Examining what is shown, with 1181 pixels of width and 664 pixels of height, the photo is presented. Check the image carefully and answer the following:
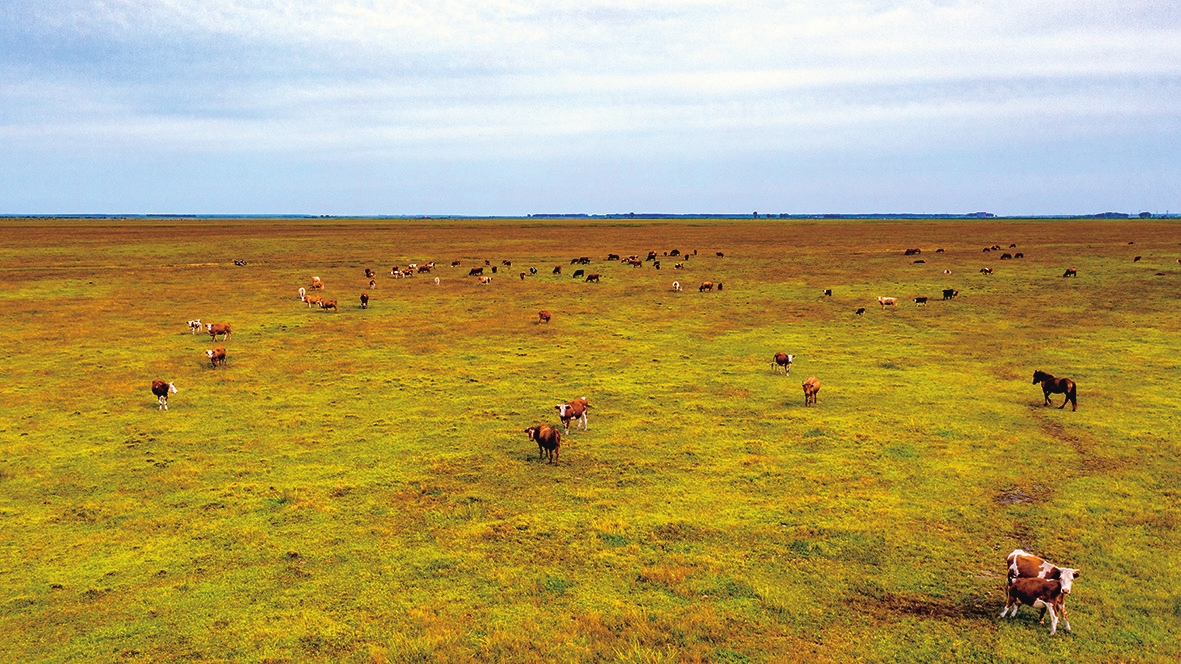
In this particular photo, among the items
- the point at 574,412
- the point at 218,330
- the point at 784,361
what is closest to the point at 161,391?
the point at 218,330

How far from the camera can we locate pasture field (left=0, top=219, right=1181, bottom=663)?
10570mm

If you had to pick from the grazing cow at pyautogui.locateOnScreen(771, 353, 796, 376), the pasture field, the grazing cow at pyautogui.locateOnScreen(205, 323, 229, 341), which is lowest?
the pasture field

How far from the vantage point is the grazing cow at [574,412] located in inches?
767

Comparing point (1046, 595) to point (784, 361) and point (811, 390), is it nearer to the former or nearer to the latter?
point (811, 390)

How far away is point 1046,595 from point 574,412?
12.3 m

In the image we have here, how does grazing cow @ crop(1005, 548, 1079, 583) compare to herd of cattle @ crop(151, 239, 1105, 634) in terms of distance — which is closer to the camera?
herd of cattle @ crop(151, 239, 1105, 634)

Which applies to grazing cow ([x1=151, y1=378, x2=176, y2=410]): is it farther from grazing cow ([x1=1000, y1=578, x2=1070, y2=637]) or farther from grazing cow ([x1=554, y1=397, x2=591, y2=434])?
grazing cow ([x1=1000, y1=578, x2=1070, y2=637])

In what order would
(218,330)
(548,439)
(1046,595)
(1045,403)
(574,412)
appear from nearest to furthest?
(1046,595) < (548,439) < (574,412) < (1045,403) < (218,330)

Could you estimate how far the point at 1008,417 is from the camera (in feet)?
67.6

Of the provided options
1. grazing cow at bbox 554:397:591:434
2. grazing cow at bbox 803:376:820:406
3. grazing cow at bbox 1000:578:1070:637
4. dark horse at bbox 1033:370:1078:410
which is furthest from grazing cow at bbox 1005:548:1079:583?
dark horse at bbox 1033:370:1078:410

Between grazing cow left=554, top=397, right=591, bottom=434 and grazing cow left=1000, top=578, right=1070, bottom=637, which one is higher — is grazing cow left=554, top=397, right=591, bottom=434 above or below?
above

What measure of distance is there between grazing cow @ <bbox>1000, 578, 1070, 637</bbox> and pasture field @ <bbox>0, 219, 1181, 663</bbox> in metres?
0.26

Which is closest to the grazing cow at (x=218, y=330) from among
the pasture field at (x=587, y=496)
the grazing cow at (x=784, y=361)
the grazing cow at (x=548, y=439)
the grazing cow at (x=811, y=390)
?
the pasture field at (x=587, y=496)

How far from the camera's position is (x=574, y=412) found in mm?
19953
